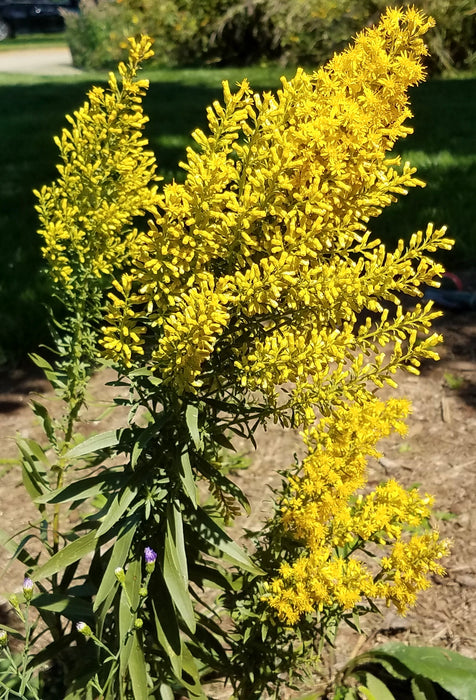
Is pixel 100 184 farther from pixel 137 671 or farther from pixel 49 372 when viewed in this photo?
pixel 137 671

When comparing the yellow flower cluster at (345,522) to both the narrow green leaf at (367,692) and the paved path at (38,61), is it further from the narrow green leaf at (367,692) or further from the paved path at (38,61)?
the paved path at (38,61)

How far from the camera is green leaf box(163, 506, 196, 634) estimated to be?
1.72 metres

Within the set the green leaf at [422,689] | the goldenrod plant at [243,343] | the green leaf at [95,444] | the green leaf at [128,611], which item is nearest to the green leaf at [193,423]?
the goldenrod plant at [243,343]

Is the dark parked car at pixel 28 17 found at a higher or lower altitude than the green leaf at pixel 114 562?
higher

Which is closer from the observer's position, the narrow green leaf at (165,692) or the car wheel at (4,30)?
the narrow green leaf at (165,692)

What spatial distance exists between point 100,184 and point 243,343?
0.72m

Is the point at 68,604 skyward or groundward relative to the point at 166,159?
skyward

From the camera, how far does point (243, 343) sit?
172 cm

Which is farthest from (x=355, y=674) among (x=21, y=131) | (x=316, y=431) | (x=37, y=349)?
(x=21, y=131)

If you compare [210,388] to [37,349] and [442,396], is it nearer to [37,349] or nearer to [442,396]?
[442,396]

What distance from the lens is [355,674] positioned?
246cm

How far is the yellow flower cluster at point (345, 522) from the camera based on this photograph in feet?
6.13

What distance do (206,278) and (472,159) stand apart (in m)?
7.03

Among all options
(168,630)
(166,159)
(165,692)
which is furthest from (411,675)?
(166,159)
